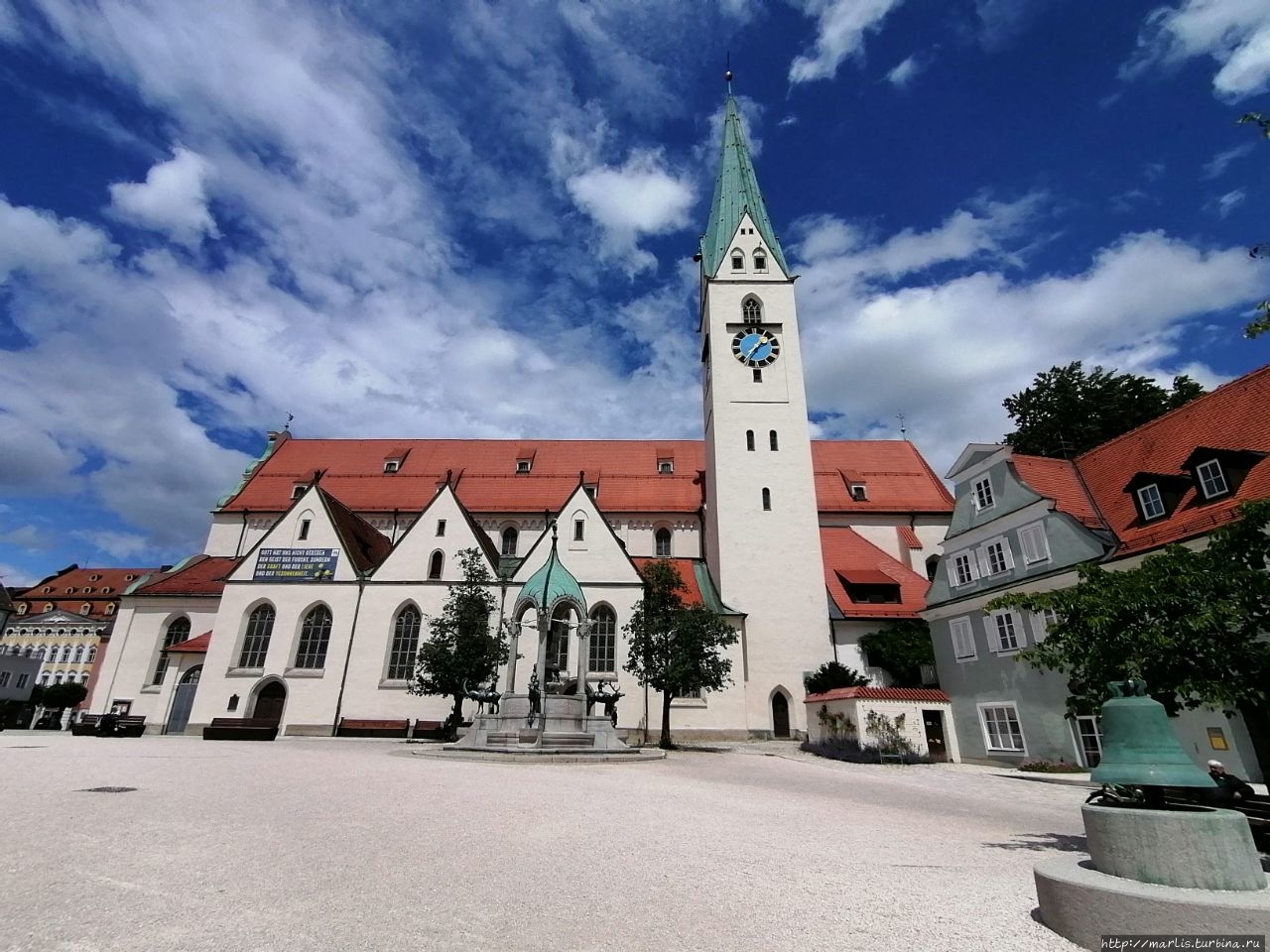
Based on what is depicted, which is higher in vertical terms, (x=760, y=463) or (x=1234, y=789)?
(x=760, y=463)

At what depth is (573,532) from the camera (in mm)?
31297

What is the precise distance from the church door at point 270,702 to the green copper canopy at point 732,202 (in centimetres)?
3203

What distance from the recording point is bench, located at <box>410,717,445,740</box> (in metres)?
26.5

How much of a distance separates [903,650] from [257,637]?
1142 inches

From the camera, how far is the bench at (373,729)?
87.7 feet

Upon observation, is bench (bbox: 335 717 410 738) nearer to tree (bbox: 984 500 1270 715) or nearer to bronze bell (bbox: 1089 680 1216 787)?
tree (bbox: 984 500 1270 715)

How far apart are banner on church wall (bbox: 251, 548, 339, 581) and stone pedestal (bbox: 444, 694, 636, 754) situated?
15.2 metres

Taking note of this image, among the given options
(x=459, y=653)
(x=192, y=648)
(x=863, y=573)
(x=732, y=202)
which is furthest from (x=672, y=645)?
(x=732, y=202)

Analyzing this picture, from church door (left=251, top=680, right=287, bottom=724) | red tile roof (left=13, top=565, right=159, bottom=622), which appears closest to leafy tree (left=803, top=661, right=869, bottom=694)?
church door (left=251, top=680, right=287, bottom=724)

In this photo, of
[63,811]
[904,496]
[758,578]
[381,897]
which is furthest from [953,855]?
[904,496]

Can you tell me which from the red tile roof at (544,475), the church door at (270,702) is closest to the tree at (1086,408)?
the red tile roof at (544,475)

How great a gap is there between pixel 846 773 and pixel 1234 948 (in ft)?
46.0

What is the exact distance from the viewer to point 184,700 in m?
29.9

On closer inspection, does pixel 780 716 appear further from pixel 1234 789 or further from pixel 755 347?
pixel 1234 789
